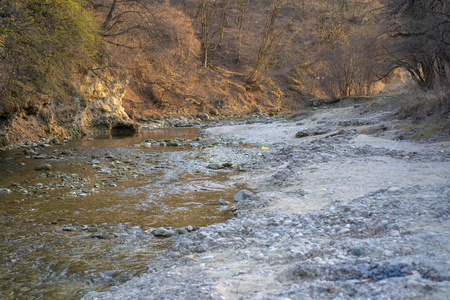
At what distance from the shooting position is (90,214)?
6008mm

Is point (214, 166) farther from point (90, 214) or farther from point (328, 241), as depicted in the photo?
point (328, 241)

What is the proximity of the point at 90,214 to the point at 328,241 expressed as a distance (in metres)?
3.98

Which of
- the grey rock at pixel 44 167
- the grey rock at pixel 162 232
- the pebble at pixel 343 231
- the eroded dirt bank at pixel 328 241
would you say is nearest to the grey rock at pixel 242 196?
the eroded dirt bank at pixel 328 241

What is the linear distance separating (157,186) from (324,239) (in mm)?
4772

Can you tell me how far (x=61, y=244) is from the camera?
188 inches

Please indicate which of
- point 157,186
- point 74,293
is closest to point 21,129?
point 157,186

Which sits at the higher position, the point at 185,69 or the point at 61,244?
the point at 185,69

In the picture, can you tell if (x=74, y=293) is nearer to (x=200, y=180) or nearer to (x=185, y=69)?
(x=200, y=180)

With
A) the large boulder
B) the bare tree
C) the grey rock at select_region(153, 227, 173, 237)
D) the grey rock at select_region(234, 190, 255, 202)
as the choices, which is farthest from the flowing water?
the large boulder

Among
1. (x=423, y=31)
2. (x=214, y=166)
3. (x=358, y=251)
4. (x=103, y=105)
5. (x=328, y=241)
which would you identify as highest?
(x=423, y=31)

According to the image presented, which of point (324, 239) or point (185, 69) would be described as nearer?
point (324, 239)

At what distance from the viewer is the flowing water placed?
3953mm

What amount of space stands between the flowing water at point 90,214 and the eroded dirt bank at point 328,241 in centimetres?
48

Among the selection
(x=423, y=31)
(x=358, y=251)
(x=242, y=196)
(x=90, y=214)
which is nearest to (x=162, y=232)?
(x=90, y=214)
